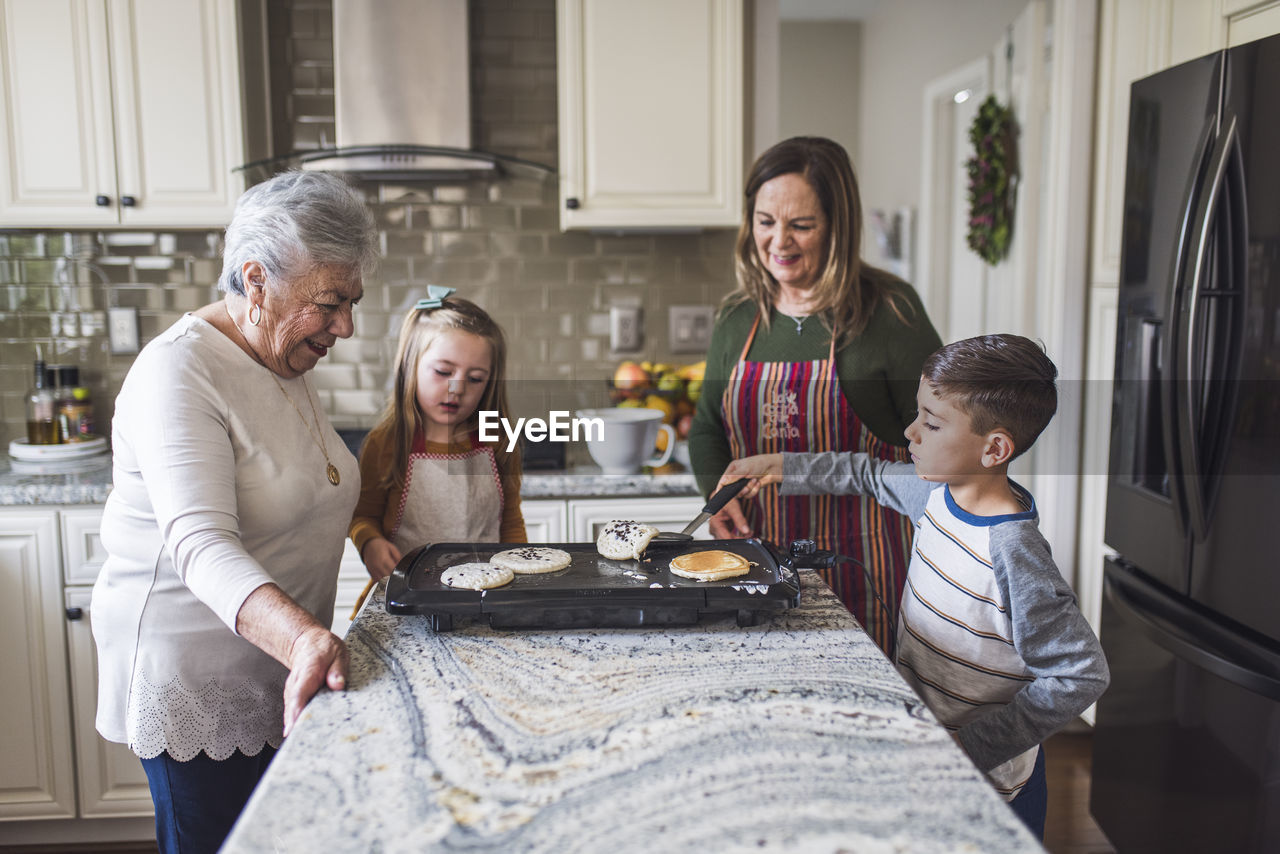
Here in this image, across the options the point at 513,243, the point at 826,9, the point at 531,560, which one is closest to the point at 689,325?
the point at 513,243

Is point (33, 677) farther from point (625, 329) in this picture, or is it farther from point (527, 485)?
point (625, 329)

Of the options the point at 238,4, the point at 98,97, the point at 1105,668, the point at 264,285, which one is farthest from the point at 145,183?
the point at 1105,668

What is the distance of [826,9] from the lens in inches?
211

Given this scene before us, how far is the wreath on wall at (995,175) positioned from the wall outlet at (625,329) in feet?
3.94

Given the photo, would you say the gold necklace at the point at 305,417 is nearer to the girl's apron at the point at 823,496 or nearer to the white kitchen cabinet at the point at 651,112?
the girl's apron at the point at 823,496

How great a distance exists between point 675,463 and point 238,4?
5.16 feet

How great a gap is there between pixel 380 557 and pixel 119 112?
160cm

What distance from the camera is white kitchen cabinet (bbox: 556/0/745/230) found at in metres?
2.37

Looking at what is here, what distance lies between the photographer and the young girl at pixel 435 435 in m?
1.55

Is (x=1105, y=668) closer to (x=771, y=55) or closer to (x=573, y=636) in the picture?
(x=573, y=636)

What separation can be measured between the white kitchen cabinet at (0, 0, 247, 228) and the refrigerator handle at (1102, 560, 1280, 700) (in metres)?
2.25

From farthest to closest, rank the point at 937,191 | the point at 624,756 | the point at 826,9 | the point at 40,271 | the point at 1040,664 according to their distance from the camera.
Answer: the point at 826,9 < the point at 937,191 < the point at 40,271 < the point at 1040,664 < the point at 624,756

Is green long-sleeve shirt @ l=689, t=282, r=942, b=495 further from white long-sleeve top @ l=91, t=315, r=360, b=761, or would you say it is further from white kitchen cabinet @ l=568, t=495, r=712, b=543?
white long-sleeve top @ l=91, t=315, r=360, b=761

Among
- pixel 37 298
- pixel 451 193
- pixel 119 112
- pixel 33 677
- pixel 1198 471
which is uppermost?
pixel 119 112
